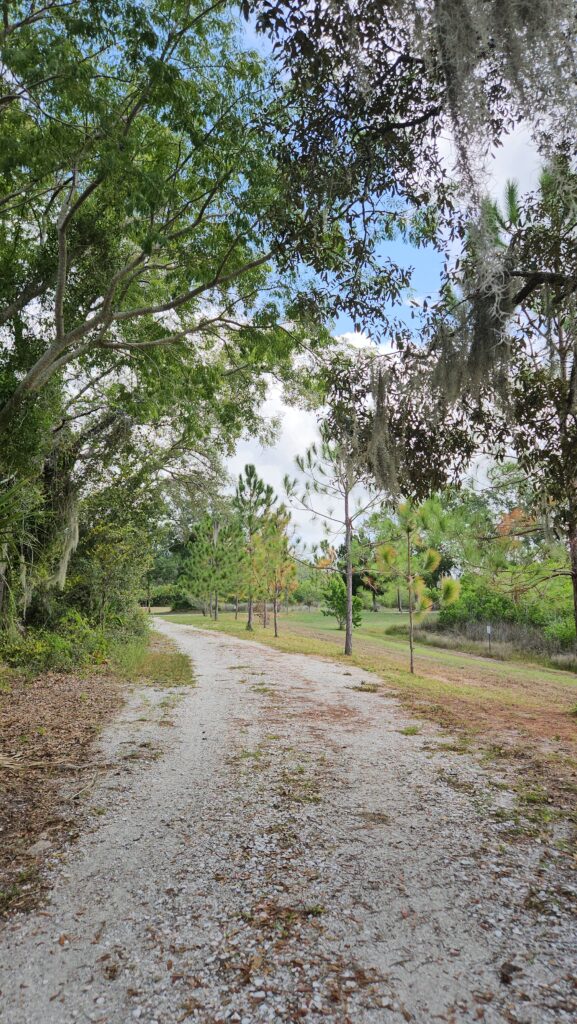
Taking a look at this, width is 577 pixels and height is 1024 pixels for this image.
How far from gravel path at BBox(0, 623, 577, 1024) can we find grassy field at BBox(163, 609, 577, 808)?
0.63 m

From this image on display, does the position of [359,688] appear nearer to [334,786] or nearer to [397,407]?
[334,786]

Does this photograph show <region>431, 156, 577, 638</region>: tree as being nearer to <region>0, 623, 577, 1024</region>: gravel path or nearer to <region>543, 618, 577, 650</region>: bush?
<region>0, 623, 577, 1024</region>: gravel path

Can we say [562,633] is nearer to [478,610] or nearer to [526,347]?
[478,610]

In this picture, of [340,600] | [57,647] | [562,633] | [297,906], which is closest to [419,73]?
[297,906]

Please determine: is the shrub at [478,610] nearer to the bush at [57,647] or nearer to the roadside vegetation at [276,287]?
the roadside vegetation at [276,287]

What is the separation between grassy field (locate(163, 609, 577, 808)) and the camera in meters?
4.61

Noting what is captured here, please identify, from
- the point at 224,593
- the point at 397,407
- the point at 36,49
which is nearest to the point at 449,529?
the point at 397,407

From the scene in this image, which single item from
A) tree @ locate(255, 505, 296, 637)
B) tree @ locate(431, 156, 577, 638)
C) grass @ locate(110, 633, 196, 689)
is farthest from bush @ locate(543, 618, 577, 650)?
tree @ locate(431, 156, 577, 638)

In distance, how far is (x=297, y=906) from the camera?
7.72ft

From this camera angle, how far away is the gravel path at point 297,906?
71.0 inches

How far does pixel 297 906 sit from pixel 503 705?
6.61 metres

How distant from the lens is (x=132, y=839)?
2.99 metres

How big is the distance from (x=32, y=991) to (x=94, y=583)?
34.4 ft

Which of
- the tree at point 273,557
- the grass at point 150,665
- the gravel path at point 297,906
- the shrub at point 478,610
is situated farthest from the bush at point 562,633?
the gravel path at point 297,906
